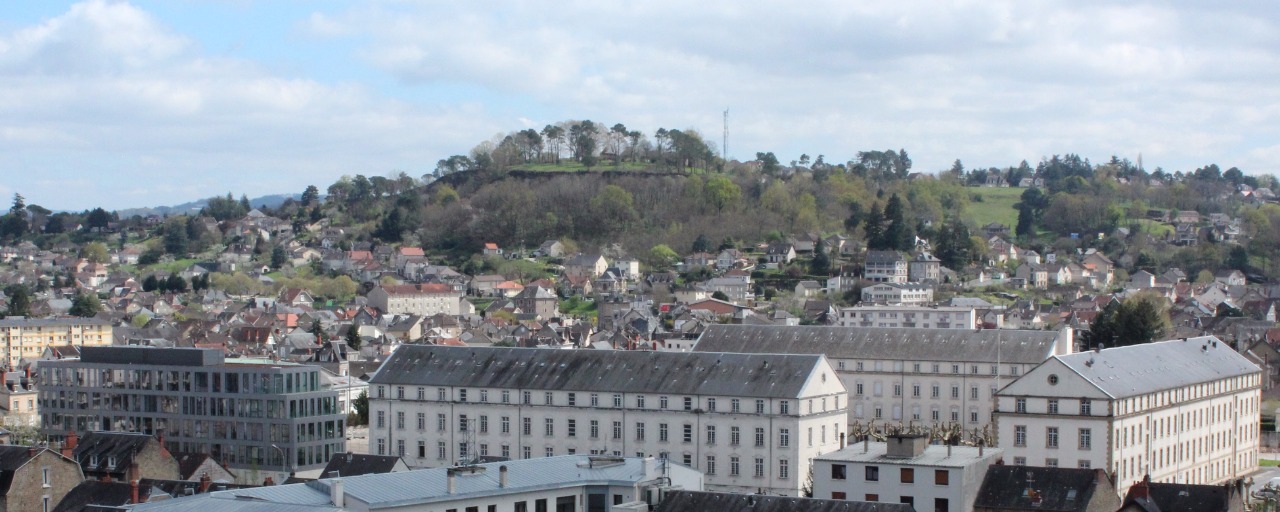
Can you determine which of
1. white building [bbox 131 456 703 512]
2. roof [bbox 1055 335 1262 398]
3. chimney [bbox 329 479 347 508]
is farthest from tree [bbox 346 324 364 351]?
chimney [bbox 329 479 347 508]

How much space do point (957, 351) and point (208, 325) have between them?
60.2 meters

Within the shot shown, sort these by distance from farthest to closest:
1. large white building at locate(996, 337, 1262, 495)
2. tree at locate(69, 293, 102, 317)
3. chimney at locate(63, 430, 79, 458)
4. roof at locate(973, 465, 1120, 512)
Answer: tree at locate(69, 293, 102, 317) < large white building at locate(996, 337, 1262, 495) < chimney at locate(63, 430, 79, 458) < roof at locate(973, 465, 1120, 512)

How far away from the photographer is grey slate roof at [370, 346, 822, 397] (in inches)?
1874

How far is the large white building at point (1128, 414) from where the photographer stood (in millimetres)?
45438

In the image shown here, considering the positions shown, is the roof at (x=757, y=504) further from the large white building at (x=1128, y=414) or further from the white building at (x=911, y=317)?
the white building at (x=911, y=317)

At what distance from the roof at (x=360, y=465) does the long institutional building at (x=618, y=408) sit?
7.05 metres

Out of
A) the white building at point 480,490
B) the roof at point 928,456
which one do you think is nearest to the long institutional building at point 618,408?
the roof at point 928,456

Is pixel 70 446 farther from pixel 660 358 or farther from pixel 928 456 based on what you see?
pixel 928 456

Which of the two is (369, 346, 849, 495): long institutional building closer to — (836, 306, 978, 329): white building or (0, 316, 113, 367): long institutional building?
(836, 306, 978, 329): white building

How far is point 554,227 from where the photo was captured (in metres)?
146

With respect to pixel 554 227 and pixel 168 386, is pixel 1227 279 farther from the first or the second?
pixel 168 386

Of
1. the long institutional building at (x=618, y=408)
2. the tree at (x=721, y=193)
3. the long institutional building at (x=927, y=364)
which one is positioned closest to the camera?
the long institutional building at (x=618, y=408)

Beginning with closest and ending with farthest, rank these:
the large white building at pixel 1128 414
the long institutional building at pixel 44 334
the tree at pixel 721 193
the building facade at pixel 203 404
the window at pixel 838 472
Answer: the window at pixel 838 472
the large white building at pixel 1128 414
the building facade at pixel 203 404
the long institutional building at pixel 44 334
the tree at pixel 721 193

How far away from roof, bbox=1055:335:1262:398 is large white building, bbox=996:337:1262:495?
0.15 ft
